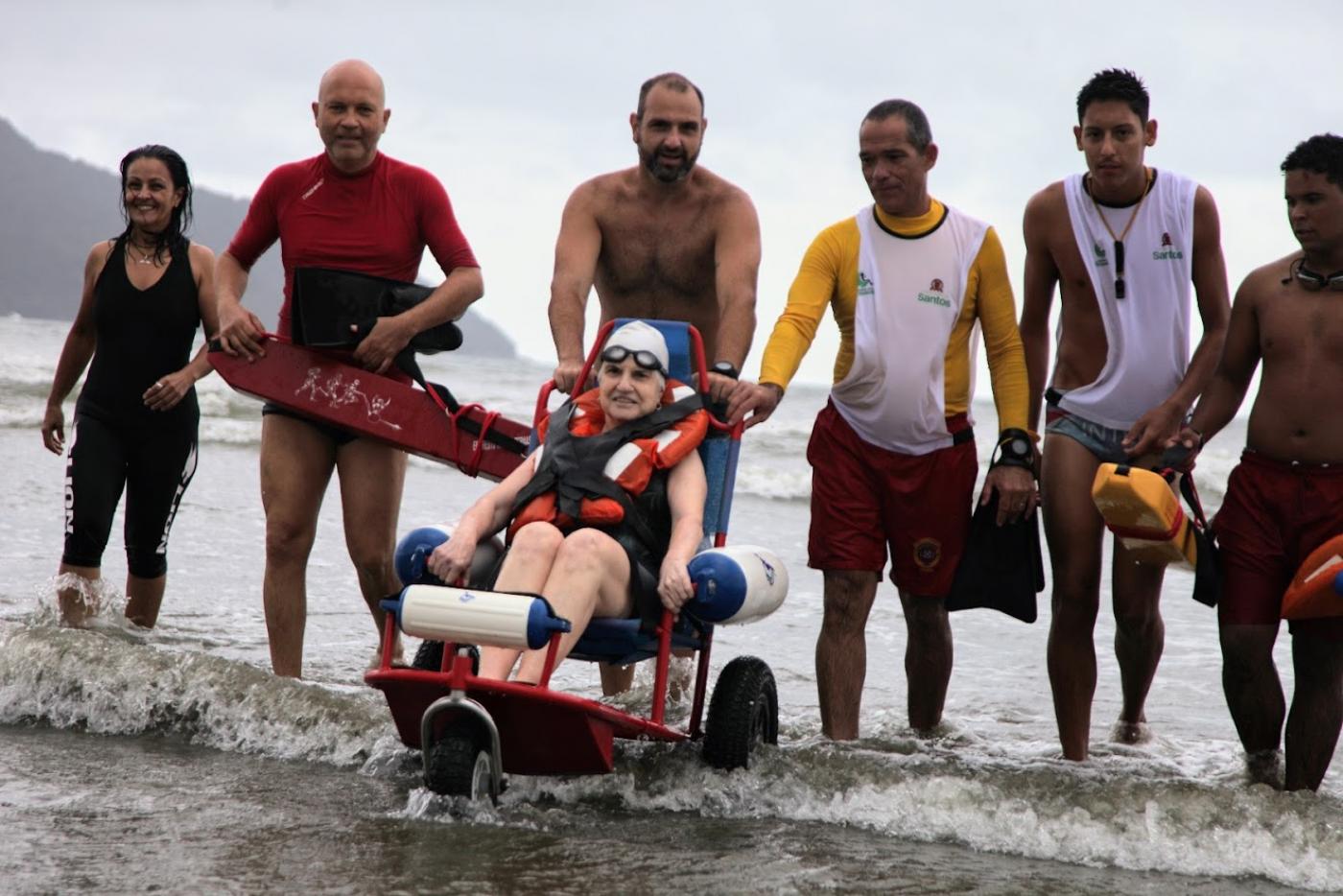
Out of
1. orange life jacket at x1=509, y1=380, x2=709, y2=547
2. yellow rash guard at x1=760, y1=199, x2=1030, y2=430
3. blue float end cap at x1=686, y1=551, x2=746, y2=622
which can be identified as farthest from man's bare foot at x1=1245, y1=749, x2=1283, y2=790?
orange life jacket at x1=509, y1=380, x2=709, y2=547

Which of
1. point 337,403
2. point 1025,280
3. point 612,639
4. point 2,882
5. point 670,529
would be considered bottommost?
point 2,882

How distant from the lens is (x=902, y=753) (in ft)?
20.8

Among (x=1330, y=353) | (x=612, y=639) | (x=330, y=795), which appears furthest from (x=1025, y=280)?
(x=330, y=795)

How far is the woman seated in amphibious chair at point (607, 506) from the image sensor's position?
511 centimetres

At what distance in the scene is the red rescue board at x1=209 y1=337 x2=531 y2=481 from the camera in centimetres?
→ 643

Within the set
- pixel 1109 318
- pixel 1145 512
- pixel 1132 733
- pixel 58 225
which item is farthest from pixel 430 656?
pixel 58 225

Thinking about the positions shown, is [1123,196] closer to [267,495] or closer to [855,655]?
[855,655]

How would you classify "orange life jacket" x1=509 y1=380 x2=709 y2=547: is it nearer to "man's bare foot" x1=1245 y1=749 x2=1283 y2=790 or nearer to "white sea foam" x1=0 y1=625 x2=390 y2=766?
"white sea foam" x1=0 y1=625 x2=390 y2=766

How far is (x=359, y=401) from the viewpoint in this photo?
21.1 feet

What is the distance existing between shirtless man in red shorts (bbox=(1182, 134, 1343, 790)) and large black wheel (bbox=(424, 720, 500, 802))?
2.48m

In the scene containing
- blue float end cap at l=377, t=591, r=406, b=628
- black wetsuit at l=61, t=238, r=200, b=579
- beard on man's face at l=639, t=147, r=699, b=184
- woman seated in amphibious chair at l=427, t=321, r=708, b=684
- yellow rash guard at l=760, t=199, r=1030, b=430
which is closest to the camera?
blue float end cap at l=377, t=591, r=406, b=628

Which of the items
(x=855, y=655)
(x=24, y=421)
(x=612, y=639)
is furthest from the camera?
(x=24, y=421)

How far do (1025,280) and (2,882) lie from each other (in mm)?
4008

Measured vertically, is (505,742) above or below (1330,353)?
below
